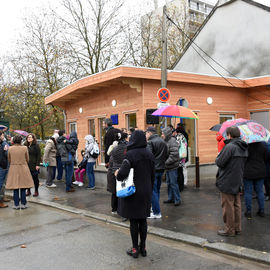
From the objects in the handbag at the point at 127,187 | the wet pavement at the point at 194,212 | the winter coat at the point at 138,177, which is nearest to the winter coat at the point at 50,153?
the wet pavement at the point at 194,212

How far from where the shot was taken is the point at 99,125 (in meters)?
13.6

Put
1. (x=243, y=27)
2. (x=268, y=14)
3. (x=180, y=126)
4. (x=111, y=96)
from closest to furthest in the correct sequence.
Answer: (x=180, y=126), (x=111, y=96), (x=268, y=14), (x=243, y=27)

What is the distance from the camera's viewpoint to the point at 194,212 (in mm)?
6758

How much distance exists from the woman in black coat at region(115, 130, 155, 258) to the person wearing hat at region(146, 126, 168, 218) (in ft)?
5.94

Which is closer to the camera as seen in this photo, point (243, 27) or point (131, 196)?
point (131, 196)

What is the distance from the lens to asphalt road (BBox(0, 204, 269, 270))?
4.16 m

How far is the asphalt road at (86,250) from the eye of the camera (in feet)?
13.6

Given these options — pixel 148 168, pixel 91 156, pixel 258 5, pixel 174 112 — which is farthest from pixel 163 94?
pixel 258 5

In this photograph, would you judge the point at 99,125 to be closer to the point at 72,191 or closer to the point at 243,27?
the point at 72,191

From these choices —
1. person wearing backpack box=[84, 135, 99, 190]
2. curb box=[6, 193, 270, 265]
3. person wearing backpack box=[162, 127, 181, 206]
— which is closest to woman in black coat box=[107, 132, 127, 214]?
curb box=[6, 193, 270, 265]

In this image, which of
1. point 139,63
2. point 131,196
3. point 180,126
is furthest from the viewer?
point 139,63

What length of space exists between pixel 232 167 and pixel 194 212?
2.09 metres

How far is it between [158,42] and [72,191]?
63.9 feet

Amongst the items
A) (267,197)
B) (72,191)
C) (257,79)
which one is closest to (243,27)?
(257,79)
